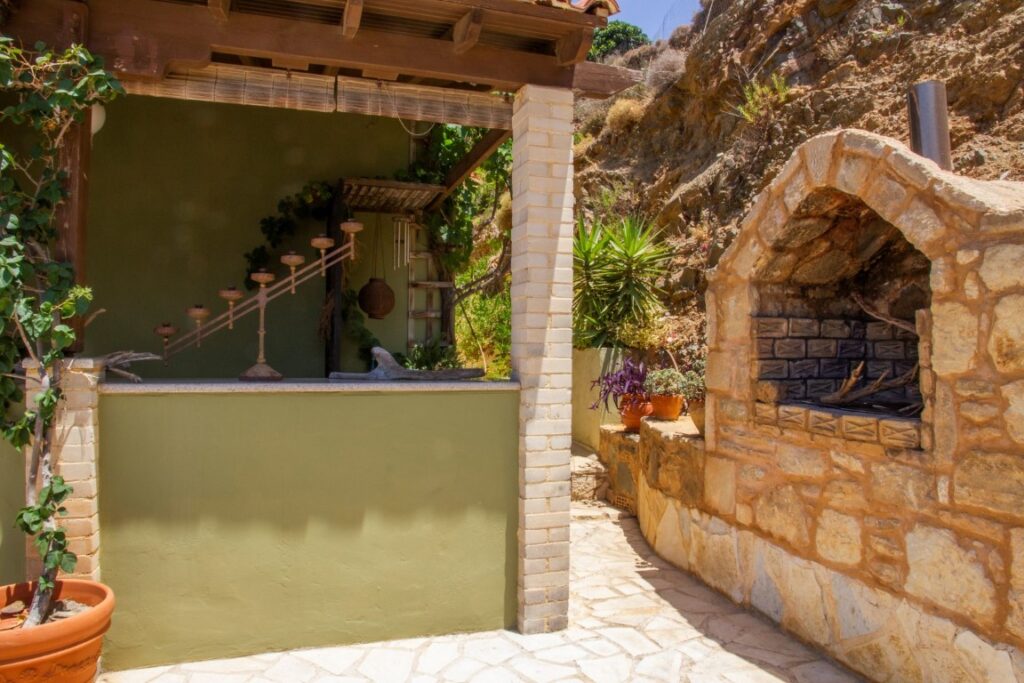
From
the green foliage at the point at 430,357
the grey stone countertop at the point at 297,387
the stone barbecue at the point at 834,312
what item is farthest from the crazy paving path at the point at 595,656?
the green foliage at the point at 430,357

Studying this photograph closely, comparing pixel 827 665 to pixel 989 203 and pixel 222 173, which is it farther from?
pixel 222 173

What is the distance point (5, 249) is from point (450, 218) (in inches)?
166

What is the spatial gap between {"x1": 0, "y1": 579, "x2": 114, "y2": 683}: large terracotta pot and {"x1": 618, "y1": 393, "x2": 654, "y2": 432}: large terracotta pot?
4831 millimetres

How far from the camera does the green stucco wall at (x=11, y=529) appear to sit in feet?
12.5

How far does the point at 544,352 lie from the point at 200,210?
3.31 m

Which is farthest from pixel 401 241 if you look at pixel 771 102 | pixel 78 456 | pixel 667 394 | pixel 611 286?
pixel 771 102

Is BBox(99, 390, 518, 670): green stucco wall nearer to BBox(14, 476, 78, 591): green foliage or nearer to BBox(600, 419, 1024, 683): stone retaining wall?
BBox(14, 476, 78, 591): green foliage

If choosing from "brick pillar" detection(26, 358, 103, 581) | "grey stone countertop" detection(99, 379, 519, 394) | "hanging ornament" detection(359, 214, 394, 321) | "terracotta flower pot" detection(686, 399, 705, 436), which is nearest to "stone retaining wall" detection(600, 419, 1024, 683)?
"terracotta flower pot" detection(686, 399, 705, 436)

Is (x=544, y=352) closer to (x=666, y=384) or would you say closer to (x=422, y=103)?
(x=422, y=103)

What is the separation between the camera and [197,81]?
13.5 ft

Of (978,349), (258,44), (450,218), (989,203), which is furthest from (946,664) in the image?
(450,218)

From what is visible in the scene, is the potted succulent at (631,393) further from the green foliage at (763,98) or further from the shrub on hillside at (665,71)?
→ the shrub on hillside at (665,71)

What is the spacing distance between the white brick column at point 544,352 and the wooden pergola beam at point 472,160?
584 millimetres

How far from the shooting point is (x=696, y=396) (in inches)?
229
